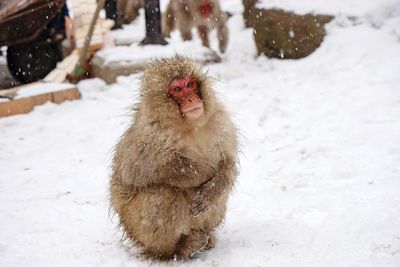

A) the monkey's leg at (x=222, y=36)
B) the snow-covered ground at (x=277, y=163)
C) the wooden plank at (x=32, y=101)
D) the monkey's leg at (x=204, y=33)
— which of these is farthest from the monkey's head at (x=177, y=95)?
the monkey's leg at (x=204, y=33)

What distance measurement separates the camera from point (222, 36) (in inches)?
293

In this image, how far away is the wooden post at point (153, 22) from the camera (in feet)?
23.4

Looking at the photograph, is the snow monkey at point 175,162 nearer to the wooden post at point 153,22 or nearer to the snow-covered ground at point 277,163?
the snow-covered ground at point 277,163

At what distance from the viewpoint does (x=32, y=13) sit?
691cm

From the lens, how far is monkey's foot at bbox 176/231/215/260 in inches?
95.3

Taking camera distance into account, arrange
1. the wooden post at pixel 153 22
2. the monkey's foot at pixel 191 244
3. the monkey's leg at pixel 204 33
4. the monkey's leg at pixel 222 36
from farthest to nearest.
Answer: the monkey's leg at pixel 204 33 < the monkey's leg at pixel 222 36 < the wooden post at pixel 153 22 < the monkey's foot at pixel 191 244

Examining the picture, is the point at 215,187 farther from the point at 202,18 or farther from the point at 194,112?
the point at 202,18

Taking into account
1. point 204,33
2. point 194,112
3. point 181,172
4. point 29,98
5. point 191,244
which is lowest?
point 204,33

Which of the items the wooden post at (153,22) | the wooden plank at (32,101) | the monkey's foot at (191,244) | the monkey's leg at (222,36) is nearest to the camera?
the monkey's foot at (191,244)

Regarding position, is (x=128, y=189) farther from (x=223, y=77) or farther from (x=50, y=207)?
(x=223, y=77)

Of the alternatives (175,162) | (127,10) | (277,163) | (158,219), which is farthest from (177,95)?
(127,10)

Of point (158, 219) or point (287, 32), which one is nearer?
point (158, 219)

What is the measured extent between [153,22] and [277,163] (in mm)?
4012

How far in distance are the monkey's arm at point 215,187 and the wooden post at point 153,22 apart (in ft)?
16.6
